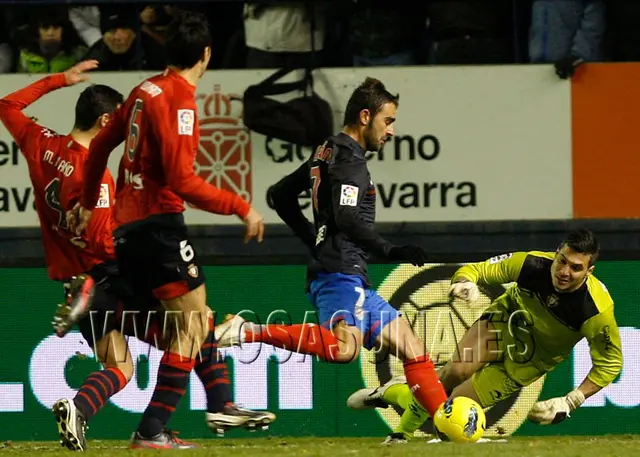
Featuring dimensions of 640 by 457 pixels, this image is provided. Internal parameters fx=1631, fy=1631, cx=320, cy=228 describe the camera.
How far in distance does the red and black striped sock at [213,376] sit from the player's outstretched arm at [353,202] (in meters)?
0.93

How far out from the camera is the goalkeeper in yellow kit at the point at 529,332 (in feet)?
31.7

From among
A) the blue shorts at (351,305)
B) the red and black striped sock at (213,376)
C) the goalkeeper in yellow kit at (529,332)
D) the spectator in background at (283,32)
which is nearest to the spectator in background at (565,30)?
the spectator in background at (283,32)

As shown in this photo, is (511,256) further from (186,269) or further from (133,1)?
(133,1)

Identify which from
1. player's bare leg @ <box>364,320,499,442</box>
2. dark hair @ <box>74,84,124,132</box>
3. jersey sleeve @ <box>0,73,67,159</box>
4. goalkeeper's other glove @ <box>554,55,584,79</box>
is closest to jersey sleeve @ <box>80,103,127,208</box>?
dark hair @ <box>74,84,124,132</box>

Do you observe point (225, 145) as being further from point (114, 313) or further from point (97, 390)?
point (97, 390)

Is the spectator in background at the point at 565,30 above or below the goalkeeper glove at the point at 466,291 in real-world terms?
above

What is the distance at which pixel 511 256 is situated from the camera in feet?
32.6

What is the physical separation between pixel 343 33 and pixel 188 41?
475 centimetres

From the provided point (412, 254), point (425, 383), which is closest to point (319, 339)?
point (425, 383)

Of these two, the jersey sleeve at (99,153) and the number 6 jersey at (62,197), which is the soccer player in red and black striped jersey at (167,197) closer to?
the jersey sleeve at (99,153)

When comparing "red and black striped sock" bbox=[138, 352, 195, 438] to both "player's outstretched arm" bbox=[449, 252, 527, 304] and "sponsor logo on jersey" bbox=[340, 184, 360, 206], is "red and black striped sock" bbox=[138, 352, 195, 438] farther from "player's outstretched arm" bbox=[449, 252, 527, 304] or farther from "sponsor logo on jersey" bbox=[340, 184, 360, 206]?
"player's outstretched arm" bbox=[449, 252, 527, 304]

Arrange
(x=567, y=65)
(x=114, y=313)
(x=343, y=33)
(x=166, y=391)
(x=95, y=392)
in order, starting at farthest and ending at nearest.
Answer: (x=343, y=33) < (x=567, y=65) < (x=114, y=313) < (x=95, y=392) < (x=166, y=391)

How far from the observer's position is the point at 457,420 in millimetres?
9125

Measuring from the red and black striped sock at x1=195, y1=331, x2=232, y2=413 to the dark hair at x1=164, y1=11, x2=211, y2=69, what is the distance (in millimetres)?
1493
